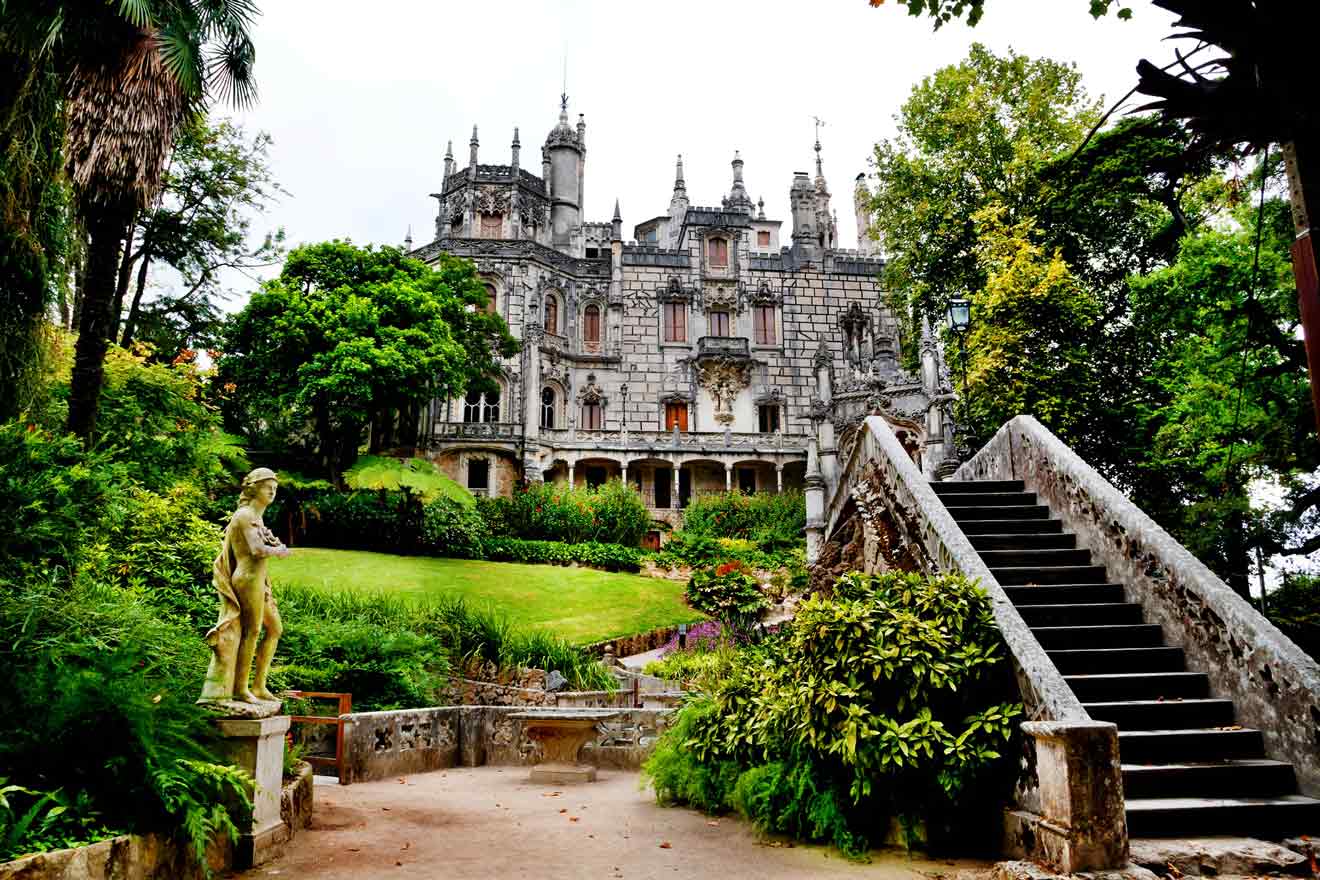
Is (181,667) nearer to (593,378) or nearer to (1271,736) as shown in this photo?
(1271,736)

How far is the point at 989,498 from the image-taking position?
9.67 metres

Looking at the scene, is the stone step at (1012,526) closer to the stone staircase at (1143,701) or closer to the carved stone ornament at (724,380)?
the stone staircase at (1143,701)

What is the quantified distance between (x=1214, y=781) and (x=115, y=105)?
12395mm

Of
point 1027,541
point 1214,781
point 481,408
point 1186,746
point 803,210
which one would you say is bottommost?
point 1214,781

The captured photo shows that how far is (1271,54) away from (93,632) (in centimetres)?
813

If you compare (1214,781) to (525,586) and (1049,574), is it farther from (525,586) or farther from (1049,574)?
(525,586)

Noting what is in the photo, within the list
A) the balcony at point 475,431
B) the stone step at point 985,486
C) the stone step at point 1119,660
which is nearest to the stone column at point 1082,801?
the stone step at point 1119,660

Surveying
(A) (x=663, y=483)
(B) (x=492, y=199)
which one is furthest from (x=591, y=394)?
(B) (x=492, y=199)

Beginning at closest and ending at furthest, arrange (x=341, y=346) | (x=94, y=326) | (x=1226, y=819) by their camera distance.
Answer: (x=1226, y=819) → (x=94, y=326) → (x=341, y=346)

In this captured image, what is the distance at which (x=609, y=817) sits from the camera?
25.1 feet

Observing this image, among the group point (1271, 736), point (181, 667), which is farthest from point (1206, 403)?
point (181, 667)

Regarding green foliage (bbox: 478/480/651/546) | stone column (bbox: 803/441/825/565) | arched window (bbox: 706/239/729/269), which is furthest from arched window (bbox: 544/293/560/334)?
stone column (bbox: 803/441/825/565)

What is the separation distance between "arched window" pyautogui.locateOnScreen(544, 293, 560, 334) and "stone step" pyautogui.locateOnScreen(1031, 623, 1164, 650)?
1376 inches

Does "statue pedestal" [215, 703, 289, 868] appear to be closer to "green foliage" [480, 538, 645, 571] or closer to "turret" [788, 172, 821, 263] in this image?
"green foliage" [480, 538, 645, 571]
